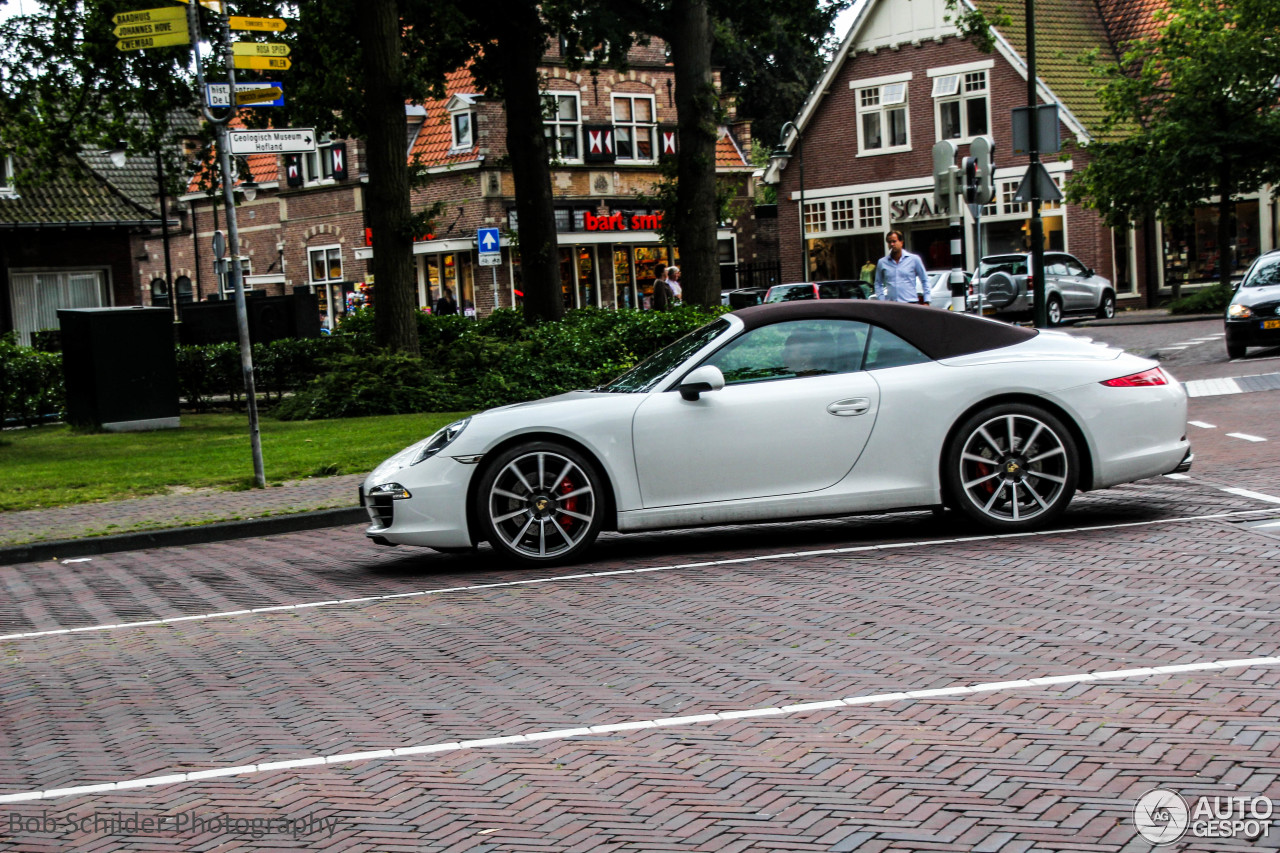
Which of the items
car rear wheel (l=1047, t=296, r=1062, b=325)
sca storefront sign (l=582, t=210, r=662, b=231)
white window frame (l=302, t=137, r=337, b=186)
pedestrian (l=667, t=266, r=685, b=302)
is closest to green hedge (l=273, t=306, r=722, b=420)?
pedestrian (l=667, t=266, r=685, b=302)

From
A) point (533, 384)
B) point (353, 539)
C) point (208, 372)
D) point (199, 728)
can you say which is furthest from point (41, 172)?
point (199, 728)

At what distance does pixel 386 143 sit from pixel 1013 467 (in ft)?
44.6

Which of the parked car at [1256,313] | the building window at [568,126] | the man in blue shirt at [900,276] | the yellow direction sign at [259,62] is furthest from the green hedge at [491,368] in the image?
the building window at [568,126]

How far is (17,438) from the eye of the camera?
20.0 meters

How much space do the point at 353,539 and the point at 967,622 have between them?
5.68 m

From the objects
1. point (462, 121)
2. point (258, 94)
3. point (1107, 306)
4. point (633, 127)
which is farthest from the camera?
point (633, 127)

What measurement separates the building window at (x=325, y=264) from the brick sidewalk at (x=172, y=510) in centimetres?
3954

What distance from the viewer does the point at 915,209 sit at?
155ft

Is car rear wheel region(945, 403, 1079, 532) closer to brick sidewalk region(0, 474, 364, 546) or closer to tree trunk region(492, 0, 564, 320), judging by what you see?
brick sidewalk region(0, 474, 364, 546)

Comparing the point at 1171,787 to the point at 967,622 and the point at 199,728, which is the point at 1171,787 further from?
the point at 199,728

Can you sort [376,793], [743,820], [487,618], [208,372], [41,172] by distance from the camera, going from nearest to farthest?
1. [743,820]
2. [376,793]
3. [487,618]
4. [208,372]
5. [41,172]

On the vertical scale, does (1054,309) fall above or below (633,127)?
below

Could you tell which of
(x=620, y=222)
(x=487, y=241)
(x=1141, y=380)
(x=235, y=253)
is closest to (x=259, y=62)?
(x=235, y=253)
